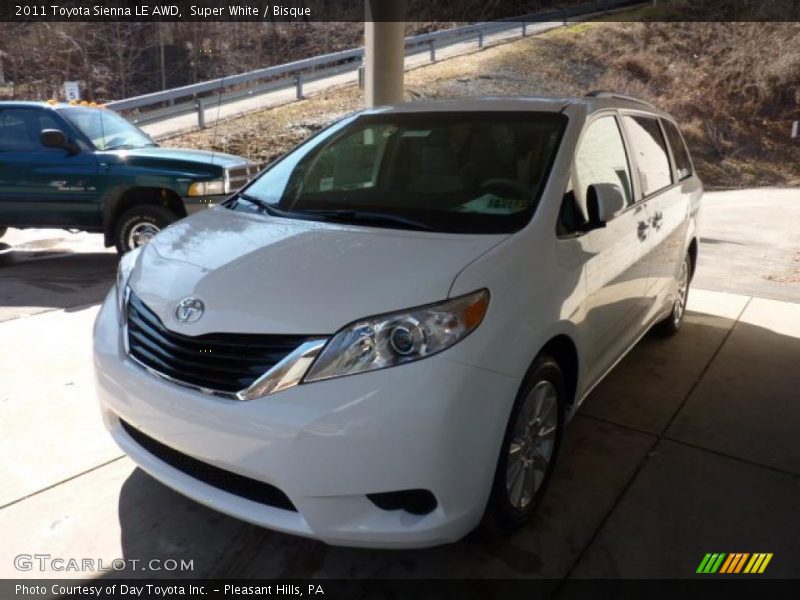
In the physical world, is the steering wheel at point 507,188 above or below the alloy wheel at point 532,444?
above

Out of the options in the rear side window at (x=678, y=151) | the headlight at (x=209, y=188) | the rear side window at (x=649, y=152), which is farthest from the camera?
the headlight at (x=209, y=188)

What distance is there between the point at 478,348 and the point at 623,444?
1.68 metres

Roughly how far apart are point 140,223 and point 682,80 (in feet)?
75.0

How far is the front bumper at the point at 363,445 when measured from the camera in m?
2.16

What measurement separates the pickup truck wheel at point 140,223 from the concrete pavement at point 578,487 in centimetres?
221

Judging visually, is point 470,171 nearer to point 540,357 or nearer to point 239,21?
point 540,357

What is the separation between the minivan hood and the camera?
2.32 meters

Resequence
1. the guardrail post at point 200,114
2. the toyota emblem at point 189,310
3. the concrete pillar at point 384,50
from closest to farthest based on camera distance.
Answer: the toyota emblem at point 189,310, the concrete pillar at point 384,50, the guardrail post at point 200,114

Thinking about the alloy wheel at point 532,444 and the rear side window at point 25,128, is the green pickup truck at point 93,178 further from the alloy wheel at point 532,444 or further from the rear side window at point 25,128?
the alloy wheel at point 532,444

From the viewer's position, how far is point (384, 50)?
25.3 feet

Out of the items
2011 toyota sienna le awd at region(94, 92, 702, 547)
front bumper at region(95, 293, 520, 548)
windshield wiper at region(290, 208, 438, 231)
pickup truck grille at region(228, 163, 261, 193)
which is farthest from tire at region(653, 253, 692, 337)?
pickup truck grille at region(228, 163, 261, 193)

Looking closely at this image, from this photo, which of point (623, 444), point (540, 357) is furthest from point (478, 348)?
point (623, 444)

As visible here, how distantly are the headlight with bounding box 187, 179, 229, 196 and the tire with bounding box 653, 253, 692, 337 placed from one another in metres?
4.50

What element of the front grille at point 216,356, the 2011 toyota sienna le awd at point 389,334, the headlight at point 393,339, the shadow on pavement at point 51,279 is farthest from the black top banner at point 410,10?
the headlight at point 393,339
